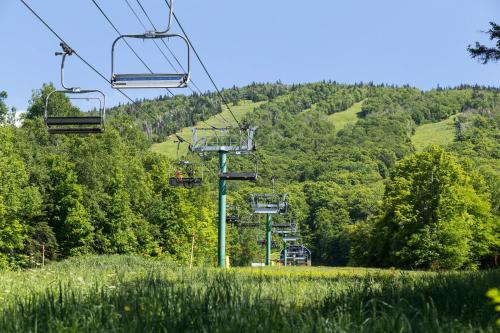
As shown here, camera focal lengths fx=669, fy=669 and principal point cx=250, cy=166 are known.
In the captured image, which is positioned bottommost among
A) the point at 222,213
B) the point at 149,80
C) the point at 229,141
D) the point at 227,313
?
the point at 227,313

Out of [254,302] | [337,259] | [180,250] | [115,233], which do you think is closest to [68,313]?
[254,302]

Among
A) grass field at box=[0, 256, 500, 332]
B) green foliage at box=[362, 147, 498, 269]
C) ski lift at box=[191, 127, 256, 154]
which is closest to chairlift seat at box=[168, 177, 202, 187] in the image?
ski lift at box=[191, 127, 256, 154]

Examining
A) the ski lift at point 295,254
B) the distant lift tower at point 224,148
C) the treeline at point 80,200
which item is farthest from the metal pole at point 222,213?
the ski lift at point 295,254

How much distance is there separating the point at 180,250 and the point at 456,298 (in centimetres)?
6051

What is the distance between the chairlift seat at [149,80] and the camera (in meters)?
13.2

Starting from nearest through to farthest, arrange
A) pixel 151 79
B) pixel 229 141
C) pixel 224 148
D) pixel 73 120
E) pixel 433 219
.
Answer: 1. pixel 151 79
2. pixel 73 120
3. pixel 229 141
4. pixel 224 148
5. pixel 433 219

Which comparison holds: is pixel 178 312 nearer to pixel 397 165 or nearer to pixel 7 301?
pixel 7 301

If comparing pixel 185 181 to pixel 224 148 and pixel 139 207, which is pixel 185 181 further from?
pixel 139 207

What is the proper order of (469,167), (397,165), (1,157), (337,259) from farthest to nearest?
(337,259) < (469,167) < (397,165) < (1,157)

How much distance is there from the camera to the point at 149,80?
13.3 meters

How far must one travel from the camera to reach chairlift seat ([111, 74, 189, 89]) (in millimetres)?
13242

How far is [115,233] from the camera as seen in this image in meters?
55.9

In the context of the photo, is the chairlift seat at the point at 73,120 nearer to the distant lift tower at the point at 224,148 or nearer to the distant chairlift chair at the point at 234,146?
the distant lift tower at the point at 224,148

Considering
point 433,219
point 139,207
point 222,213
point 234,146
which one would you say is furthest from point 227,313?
point 139,207
